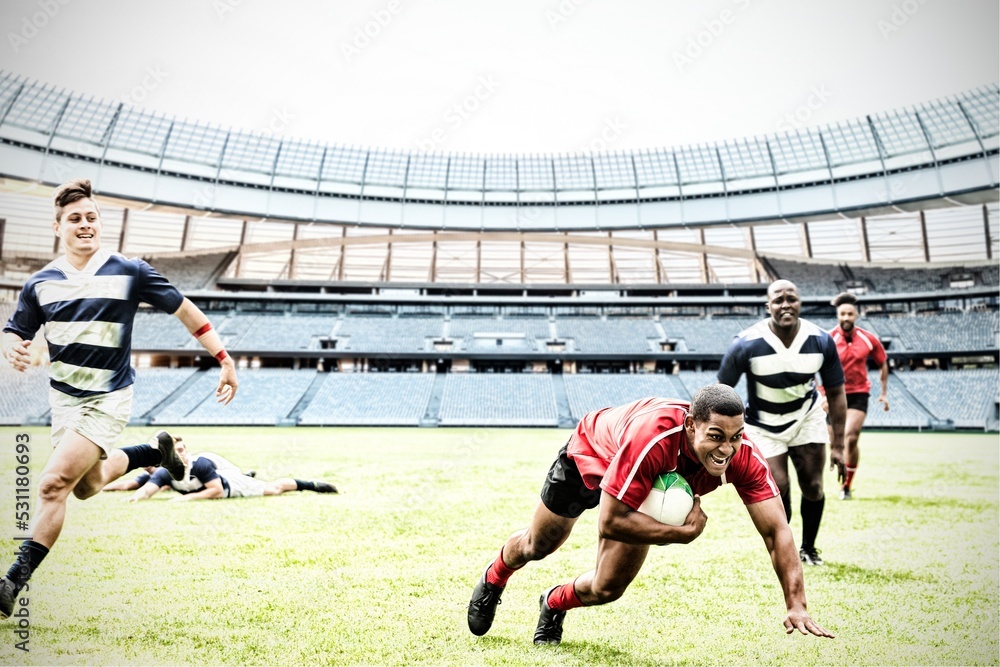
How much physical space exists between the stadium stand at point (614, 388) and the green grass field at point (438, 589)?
29079mm

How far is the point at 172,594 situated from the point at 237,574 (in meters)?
0.59

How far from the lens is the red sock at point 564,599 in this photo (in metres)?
3.42

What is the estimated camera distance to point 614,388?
130 ft

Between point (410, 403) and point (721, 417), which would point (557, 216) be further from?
point (721, 417)

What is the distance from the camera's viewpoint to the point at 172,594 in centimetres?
412

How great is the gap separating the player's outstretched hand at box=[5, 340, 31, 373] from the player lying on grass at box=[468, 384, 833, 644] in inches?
110

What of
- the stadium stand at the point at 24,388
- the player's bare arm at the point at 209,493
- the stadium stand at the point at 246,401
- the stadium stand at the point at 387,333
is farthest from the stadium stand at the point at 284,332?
the stadium stand at the point at 24,388

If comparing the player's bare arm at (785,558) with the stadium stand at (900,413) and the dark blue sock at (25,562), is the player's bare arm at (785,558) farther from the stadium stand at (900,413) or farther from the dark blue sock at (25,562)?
the stadium stand at (900,413)

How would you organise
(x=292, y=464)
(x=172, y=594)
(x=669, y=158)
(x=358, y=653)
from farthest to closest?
(x=669, y=158) → (x=292, y=464) → (x=172, y=594) → (x=358, y=653)

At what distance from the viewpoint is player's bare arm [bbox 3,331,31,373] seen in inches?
129

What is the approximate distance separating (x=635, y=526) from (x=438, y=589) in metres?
2.17

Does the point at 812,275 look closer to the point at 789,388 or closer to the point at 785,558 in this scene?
the point at 789,388

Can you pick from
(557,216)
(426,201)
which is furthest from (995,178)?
(426,201)

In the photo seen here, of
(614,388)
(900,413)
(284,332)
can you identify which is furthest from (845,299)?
(284,332)
